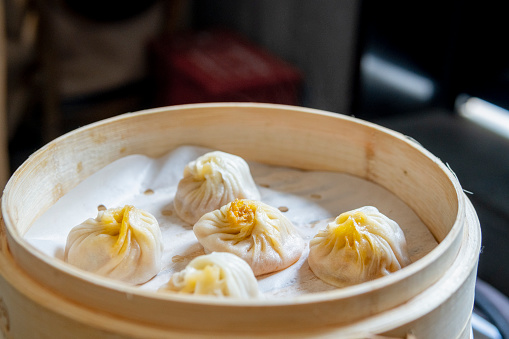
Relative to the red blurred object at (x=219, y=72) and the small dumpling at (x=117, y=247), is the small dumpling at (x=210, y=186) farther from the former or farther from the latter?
the red blurred object at (x=219, y=72)

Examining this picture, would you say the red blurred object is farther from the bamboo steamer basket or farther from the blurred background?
the bamboo steamer basket

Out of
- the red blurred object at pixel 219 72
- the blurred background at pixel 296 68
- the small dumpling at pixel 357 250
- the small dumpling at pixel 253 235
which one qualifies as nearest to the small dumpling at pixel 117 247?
the small dumpling at pixel 253 235

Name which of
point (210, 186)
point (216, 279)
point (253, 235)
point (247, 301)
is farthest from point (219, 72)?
point (247, 301)

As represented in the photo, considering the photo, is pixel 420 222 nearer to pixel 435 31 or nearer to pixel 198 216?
pixel 198 216

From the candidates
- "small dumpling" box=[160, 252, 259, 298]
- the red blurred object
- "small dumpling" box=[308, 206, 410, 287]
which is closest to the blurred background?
the red blurred object

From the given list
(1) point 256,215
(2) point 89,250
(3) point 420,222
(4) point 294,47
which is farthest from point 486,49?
(2) point 89,250
